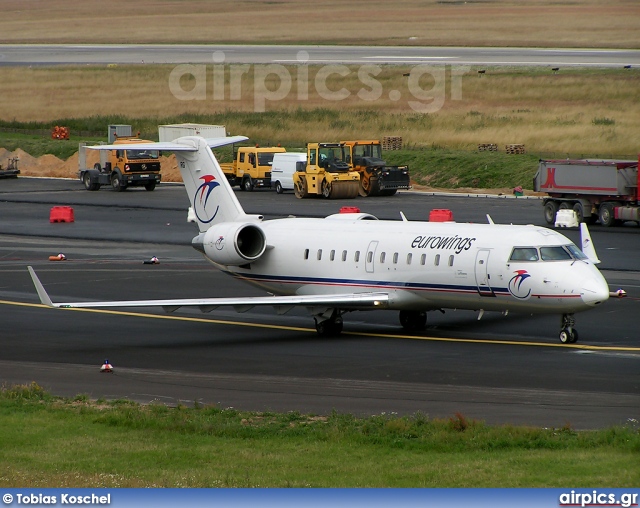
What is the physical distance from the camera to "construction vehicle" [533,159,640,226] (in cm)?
Answer: 5291

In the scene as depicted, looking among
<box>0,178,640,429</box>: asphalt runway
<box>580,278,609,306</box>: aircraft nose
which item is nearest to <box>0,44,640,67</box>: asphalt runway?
<box>0,178,640,429</box>: asphalt runway

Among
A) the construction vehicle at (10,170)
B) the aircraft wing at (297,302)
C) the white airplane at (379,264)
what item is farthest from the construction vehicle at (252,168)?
the aircraft wing at (297,302)

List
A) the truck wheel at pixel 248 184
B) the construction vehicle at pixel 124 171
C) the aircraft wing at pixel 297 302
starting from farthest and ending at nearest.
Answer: the truck wheel at pixel 248 184 → the construction vehicle at pixel 124 171 → the aircraft wing at pixel 297 302

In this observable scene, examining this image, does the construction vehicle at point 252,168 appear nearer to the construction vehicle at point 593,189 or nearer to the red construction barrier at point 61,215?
the red construction barrier at point 61,215

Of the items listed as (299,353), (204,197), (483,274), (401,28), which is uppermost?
(401,28)

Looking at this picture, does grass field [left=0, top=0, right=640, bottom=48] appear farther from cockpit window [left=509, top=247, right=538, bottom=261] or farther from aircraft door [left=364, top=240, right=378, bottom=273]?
cockpit window [left=509, top=247, right=538, bottom=261]

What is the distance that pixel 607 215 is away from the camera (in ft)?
176

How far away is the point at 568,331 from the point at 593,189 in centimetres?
2705

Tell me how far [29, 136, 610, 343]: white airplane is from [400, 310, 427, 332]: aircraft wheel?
0.03m

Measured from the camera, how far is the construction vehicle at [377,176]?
7062cm

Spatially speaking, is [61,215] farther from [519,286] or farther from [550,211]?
[519,286]

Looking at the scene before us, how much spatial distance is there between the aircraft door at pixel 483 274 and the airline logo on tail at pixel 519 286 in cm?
57

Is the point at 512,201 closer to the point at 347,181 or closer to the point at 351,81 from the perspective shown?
the point at 347,181

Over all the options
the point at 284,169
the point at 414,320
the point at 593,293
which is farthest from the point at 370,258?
the point at 284,169
